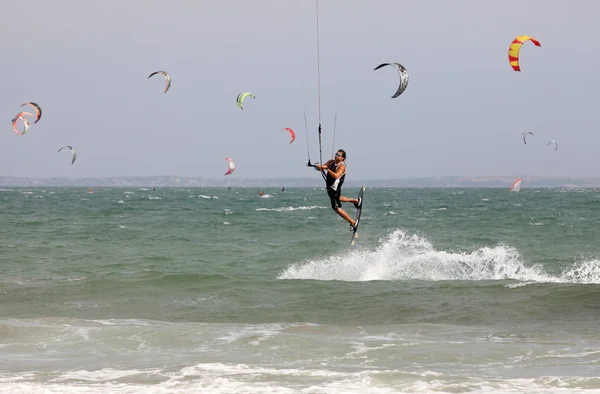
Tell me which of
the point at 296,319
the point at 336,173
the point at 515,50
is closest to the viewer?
the point at 296,319

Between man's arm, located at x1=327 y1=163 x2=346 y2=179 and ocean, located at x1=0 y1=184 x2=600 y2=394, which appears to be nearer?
ocean, located at x1=0 y1=184 x2=600 y2=394

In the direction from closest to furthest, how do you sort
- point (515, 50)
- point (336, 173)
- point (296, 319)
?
point (296, 319)
point (336, 173)
point (515, 50)

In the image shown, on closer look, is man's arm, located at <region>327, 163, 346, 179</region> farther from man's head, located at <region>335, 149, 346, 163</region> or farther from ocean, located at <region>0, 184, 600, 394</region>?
ocean, located at <region>0, 184, 600, 394</region>

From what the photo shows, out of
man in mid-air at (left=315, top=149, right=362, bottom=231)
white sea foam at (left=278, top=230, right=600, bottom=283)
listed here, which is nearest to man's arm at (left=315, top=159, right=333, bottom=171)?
man in mid-air at (left=315, top=149, right=362, bottom=231)

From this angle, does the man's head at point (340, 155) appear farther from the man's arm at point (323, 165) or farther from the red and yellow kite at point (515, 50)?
the red and yellow kite at point (515, 50)

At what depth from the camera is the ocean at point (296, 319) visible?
797 cm

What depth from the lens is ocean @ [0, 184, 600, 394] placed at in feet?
26.2

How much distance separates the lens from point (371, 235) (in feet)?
100

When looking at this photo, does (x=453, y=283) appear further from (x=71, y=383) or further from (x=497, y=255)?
(x=71, y=383)

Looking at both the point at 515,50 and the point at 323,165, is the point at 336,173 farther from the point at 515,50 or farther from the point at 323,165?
the point at 515,50

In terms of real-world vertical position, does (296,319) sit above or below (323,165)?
below

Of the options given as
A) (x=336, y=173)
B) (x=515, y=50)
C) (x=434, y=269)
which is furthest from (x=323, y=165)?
(x=515, y=50)

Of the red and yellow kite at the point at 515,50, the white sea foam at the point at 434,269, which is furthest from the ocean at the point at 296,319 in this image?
the red and yellow kite at the point at 515,50

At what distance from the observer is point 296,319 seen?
39.9ft
